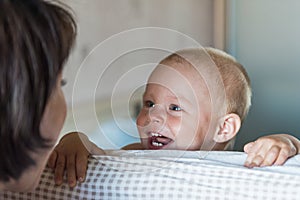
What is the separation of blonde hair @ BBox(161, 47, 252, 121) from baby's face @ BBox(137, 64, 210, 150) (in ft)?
0.09

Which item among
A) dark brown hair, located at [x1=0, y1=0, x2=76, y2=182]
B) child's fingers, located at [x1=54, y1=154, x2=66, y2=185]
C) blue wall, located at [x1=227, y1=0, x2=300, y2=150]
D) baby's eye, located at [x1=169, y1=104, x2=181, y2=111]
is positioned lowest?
blue wall, located at [x1=227, y1=0, x2=300, y2=150]

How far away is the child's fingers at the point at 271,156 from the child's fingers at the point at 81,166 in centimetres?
21

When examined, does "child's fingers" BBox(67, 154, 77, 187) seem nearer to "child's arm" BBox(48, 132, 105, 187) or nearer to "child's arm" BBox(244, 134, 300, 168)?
"child's arm" BBox(48, 132, 105, 187)

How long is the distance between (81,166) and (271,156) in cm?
23

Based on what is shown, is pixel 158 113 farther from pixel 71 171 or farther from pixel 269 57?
pixel 269 57

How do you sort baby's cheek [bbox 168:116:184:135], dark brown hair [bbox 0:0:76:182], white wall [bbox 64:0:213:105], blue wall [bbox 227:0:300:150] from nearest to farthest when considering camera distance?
dark brown hair [bbox 0:0:76:182] < baby's cheek [bbox 168:116:184:135] < white wall [bbox 64:0:213:105] < blue wall [bbox 227:0:300:150]

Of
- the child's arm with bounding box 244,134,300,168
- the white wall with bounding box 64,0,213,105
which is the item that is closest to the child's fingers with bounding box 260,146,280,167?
the child's arm with bounding box 244,134,300,168

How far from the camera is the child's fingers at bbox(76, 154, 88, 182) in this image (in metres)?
0.60

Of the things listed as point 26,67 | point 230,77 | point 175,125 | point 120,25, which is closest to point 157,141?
point 175,125

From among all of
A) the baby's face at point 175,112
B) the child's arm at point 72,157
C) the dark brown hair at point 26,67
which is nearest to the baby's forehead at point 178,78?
the baby's face at point 175,112

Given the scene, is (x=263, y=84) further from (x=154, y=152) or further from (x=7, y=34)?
(x=7, y=34)

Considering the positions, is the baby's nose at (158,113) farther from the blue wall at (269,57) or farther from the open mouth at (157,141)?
the blue wall at (269,57)

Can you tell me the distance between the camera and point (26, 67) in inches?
16.1

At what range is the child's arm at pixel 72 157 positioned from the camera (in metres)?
0.60
